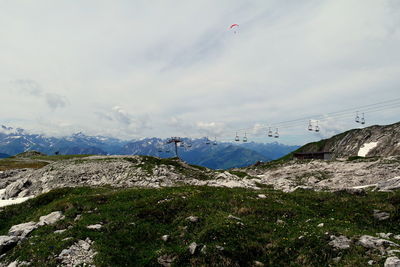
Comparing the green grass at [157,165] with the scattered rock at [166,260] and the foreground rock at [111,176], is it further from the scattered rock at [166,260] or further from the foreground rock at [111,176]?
the scattered rock at [166,260]

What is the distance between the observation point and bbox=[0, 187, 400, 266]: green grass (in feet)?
45.5

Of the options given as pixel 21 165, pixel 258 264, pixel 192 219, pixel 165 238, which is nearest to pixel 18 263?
pixel 165 238

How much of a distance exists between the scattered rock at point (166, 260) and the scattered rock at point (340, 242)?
9.14m

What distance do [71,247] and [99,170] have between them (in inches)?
1532

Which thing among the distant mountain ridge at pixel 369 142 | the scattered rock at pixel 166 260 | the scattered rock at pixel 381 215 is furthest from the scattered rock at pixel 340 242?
the distant mountain ridge at pixel 369 142

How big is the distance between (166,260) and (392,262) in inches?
446

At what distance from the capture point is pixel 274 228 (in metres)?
16.7

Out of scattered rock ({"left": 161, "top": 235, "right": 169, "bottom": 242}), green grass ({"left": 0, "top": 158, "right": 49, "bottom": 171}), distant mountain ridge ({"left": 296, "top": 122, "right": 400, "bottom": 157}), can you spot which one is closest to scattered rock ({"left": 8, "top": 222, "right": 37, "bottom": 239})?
scattered rock ({"left": 161, "top": 235, "right": 169, "bottom": 242})

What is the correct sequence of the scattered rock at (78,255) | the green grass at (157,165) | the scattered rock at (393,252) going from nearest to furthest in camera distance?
the scattered rock at (393,252) < the scattered rock at (78,255) < the green grass at (157,165)

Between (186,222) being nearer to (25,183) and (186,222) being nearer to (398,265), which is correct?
(398,265)

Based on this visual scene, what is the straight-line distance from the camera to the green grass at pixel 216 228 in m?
13.9

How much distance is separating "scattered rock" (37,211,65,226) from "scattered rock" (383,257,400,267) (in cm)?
2264

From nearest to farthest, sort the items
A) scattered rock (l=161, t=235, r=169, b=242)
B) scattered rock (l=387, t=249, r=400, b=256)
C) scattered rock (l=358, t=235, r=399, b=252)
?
scattered rock (l=387, t=249, r=400, b=256) < scattered rock (l=358, t=235, r=399, b=252) < scattered rock (l=161, t=235, r=169, b=242)

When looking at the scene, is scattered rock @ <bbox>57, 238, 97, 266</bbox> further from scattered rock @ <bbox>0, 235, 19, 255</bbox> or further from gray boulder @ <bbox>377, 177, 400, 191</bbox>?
gray boulder @ <bbox>377, 177, 400, 191</bbox>
